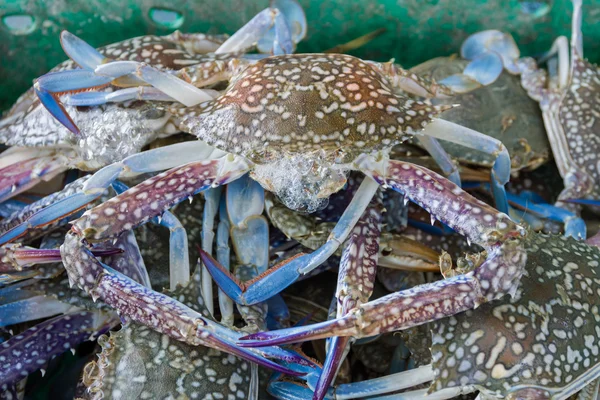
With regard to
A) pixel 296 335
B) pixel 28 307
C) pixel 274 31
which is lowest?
pixel 28 307

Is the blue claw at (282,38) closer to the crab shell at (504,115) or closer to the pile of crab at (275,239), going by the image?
the pile of crab at (275,239)

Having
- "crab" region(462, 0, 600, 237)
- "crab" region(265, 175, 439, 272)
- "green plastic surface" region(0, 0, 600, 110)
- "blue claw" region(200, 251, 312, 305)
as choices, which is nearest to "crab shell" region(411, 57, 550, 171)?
"crab" region(462, 0, 600, 237)

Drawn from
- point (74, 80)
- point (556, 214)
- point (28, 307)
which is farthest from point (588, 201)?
point (28, 307)

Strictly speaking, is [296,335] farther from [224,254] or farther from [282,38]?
[282,38]

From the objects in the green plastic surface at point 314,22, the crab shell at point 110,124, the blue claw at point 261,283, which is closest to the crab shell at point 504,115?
the green plastic surface at point 314,22

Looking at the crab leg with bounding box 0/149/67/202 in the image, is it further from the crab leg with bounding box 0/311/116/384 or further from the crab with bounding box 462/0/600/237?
the crab with bounding box 462/0/600/237

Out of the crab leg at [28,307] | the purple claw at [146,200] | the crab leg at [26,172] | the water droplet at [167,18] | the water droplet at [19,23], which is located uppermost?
the water droplet at [19,23]

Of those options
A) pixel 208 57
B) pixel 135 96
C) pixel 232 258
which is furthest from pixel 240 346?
pixel 208 57
